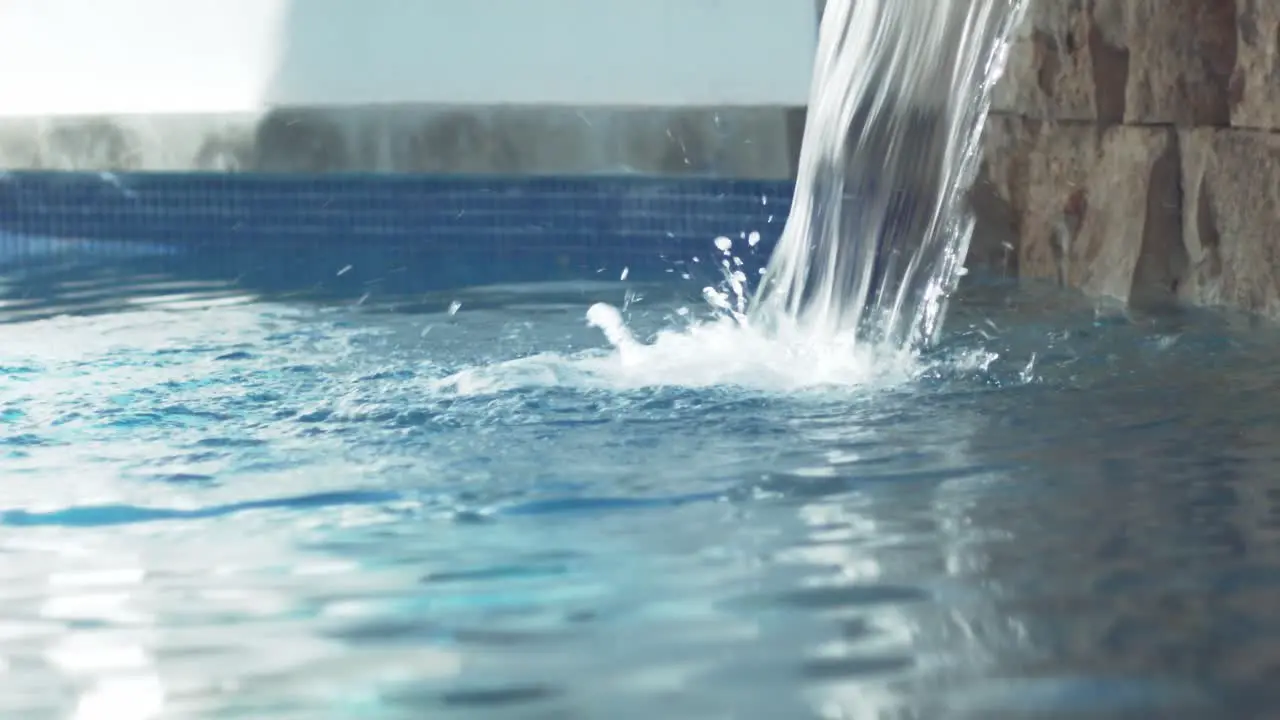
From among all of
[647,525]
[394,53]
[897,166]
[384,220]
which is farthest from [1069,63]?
[394,53]

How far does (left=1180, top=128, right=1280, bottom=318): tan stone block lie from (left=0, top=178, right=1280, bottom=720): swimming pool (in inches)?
4.2

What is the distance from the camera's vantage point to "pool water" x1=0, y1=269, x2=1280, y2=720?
135cm

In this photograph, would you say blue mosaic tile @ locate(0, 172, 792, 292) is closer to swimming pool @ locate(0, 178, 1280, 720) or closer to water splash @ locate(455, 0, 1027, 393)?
water splash @ locate(455, 0, 1027, 393)

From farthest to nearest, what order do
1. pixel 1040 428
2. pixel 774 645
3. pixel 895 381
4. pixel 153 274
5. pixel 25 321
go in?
pixel 153 274 → pixel 25 321 → pixel 895 381 → pixel 1040 428 → pixel 774 645

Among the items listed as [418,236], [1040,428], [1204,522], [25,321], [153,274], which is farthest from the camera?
[418,236]

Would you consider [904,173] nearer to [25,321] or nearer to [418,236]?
[25,321]

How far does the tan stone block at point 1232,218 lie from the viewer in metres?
3.03

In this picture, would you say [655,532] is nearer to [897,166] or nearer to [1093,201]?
[897,166]

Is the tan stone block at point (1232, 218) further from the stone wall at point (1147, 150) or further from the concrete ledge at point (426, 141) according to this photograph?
the concrete ledge at point (426, 141)

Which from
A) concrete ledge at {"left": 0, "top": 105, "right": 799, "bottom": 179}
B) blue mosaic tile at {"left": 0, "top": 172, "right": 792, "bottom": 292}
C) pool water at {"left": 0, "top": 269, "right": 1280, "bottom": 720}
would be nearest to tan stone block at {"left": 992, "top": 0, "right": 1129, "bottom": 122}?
pool water at {"left": 0, "top": 269, "right": 1280, "bottom": 720}

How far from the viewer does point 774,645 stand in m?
1.42

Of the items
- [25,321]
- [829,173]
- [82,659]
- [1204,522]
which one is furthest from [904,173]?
[82,659]

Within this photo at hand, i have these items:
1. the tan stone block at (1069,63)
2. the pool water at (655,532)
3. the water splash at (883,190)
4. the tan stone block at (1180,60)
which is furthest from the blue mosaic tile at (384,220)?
the pool water at (655,532)

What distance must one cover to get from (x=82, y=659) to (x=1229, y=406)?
5.32ft
